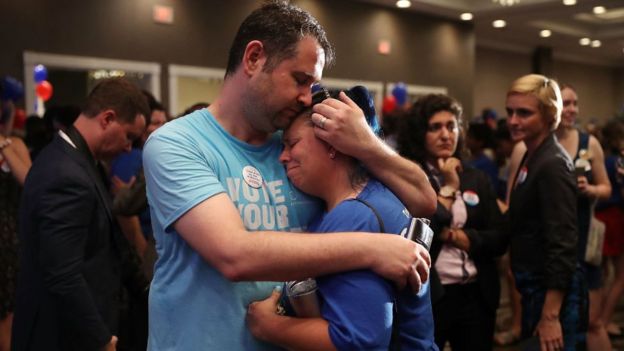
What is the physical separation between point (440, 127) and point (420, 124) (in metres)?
0.09

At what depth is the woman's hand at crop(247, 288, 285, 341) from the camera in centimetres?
120

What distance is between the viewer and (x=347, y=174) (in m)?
1.27

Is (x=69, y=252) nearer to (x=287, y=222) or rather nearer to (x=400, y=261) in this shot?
(x=287, y=222)

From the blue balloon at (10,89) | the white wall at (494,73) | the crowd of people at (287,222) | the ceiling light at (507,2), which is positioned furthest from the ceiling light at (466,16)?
the blue balloon at (10,89)

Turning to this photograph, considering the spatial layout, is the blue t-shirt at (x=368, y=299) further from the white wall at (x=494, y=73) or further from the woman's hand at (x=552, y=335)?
the white wall at (x=494, y=73)

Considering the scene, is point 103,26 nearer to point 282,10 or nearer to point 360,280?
point 282,10

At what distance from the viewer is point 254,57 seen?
1.30 meters

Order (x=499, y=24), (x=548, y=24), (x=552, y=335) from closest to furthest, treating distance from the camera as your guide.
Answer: (x=552, y=335) → (x=499, y=24) → (x=548, y=24)

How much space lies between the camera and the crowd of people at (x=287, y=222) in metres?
1.13

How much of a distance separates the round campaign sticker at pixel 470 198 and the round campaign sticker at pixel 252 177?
154 cm

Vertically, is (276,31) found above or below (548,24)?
below

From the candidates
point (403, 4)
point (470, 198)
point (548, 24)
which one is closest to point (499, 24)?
point (548, 24)

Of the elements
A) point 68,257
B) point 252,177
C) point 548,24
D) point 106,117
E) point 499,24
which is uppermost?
point 548,24

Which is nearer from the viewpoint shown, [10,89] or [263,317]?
[263,317]
